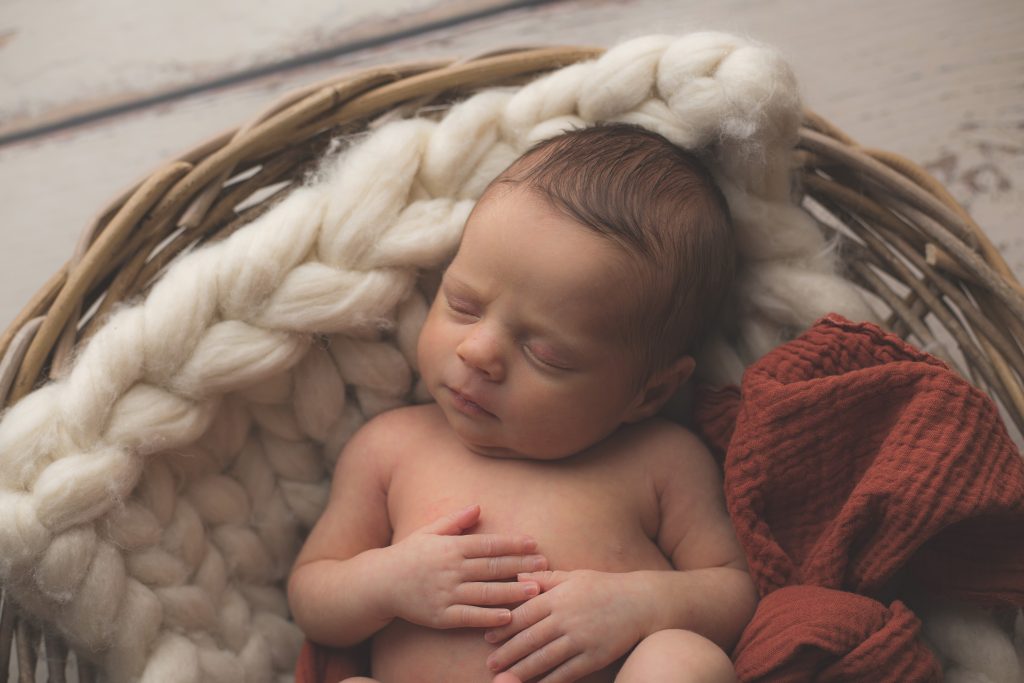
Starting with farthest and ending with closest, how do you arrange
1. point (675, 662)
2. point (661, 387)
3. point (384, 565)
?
point (661, 387) < point (384, 565) < point (675, 662)

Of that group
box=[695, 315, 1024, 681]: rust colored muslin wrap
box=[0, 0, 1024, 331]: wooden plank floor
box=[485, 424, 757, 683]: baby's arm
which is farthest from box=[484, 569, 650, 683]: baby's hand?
box=[0, 0, 1024, 331]: wooden plank floor

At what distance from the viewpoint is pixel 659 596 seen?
0.84 m

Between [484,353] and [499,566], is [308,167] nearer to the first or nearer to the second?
[484,353]

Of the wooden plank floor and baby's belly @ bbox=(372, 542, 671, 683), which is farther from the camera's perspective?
the wooden plank floor

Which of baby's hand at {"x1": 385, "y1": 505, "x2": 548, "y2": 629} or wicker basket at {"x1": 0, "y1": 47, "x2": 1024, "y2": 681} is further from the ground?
wicker basket at {"x1": 0, "y1": 47, "x2": 1024, "y2": 681}

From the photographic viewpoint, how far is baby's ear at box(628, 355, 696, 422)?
3.08ft

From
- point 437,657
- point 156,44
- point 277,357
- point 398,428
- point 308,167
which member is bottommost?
point 437,657

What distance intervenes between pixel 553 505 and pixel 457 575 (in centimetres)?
12

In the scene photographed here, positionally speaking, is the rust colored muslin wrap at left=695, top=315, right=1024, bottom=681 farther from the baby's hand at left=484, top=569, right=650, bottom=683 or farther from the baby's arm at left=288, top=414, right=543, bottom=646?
the baby's arm at left=288, top=414, right=543, bottom=646

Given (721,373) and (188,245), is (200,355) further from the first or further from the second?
(721,373)

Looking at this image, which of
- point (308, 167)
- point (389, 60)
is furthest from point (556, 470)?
point (389, 60)

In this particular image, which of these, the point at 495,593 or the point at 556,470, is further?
the point at 556,470

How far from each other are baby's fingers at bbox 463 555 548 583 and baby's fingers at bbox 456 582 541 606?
10 mm

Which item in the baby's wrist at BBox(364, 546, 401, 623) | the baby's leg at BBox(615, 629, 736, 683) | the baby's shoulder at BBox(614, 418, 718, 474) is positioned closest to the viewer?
the baby's leg at BBox(615, 629, 736, 683)
